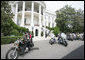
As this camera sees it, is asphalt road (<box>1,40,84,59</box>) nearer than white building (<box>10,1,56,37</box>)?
Yes

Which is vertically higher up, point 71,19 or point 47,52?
point 71,19

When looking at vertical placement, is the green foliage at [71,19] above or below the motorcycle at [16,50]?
above

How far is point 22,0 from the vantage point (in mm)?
22812

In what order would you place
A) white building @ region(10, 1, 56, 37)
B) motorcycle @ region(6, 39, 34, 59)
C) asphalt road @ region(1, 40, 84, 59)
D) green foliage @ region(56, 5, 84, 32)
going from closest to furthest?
1. motorcycle @ region(6, 39, 34, 59)
2. asphalt road @ region(1, 40, 84, 59)
3. white building @ region(10, 1, 56, 37)
4. green foliage @ region(56, 5, 84, 32)

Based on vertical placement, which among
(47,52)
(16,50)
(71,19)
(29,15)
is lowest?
(47,52)

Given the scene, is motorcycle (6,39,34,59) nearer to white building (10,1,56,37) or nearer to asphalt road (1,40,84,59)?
asphalt road (1,40,84,59)

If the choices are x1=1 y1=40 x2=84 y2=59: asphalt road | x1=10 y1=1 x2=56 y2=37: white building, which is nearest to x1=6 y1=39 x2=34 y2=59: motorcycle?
x1=1 y1=40 x2=84 y2=59: asphalt road

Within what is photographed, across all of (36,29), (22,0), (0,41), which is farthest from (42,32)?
(0,41)

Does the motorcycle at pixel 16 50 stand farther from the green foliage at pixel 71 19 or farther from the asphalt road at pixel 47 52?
the green foliage at pixel 71 19

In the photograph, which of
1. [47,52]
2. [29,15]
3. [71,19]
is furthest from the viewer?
[29,15]

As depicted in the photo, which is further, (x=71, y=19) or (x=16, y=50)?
(x=71, y=19)

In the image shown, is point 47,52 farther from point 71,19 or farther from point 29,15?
point 29,15

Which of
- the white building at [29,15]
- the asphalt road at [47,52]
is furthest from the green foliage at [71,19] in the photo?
the asphalt road at [47,52]

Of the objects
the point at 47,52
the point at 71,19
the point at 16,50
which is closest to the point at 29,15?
the point at 71,19
